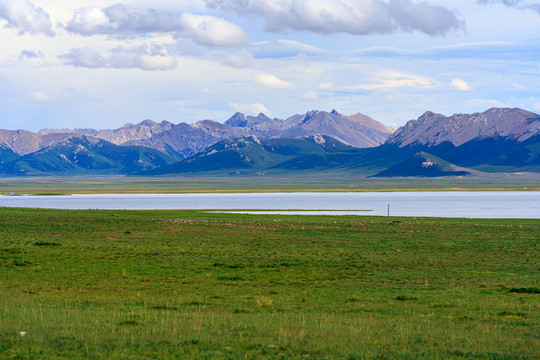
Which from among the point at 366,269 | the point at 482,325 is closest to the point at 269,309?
the point at 482,325

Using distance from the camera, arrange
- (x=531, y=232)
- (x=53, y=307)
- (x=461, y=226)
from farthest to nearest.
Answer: (x=461, y=226), (x=531, y=232), (x=53, y=307)

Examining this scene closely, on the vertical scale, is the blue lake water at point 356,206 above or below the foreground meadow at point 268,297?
below

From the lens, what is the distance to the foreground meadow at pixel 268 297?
607 inches

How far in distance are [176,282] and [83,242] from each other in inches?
797

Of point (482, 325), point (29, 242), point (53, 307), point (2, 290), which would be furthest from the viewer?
point (29, 242)

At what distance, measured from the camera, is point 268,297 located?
2519 centimetres

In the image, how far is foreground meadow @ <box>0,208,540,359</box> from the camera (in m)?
15.4

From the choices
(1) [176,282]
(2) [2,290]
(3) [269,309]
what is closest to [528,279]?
(3) [269,309]

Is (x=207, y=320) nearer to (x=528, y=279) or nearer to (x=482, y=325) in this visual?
(x=482, y=325)

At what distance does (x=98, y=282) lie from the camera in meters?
28.9

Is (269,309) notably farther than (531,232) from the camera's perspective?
No

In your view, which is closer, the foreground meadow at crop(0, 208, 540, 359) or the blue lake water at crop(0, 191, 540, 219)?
the foreground meadow at crop(0, 208, 540, 359)

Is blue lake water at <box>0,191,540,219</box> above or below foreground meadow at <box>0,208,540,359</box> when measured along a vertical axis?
below

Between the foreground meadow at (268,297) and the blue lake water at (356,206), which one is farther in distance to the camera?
the blue lake water at (356,206)
